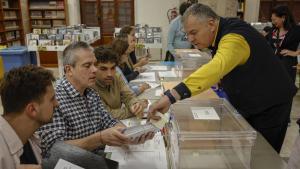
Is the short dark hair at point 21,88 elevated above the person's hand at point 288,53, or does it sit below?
above

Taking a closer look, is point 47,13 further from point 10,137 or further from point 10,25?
point 10,137

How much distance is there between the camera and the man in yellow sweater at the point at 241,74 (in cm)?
146

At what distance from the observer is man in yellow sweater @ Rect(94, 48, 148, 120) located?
6.97 feet

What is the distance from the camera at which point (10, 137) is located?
1.14m

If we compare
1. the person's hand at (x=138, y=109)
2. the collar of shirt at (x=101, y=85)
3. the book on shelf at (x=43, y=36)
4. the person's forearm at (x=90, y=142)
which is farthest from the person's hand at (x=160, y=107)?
the book on shelf at (x=43, y=36)

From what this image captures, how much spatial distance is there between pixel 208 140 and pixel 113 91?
1105mm

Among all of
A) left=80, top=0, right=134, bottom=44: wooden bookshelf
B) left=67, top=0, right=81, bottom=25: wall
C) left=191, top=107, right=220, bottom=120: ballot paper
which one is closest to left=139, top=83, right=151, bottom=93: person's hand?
left=191, top=107, right=220, bottom=120: ballot paper

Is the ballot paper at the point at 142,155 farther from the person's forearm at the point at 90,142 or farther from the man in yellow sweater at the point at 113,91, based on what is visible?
the man in yellow sweater at the point at 113,91

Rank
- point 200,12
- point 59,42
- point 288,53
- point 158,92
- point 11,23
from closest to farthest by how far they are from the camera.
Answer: point 200,12 → point 158,92 → point 288,53 → point 59,42 → point 11,23

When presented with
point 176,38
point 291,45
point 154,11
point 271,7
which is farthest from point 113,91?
point 271,7

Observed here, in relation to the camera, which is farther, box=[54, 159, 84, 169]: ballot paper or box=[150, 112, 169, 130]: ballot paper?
box=[150, 112, 169, 130]: ballot paper

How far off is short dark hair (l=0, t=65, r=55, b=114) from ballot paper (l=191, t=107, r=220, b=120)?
0.76 meters

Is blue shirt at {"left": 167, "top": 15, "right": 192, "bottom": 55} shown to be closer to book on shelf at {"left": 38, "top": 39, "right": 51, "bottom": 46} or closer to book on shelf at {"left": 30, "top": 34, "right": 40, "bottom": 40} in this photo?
book on shelf at {"left": 38, "top": 39, "right": 51, "bottom": 46}

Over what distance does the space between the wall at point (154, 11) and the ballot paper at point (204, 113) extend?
622 centimetres
